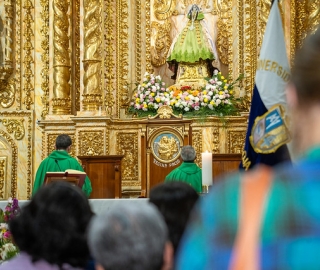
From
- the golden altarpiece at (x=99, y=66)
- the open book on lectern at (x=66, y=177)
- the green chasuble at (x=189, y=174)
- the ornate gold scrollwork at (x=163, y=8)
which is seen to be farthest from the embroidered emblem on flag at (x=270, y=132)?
the ornate gold scrollwork at (x=163, y=8)

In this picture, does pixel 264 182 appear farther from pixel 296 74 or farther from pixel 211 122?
pixel 211 122

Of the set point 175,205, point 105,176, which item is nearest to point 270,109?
point 175,205

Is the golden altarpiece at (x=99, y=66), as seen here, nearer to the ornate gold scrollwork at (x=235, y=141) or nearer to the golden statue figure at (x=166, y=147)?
the ornate gold scrollwork at (x=235, y=141)

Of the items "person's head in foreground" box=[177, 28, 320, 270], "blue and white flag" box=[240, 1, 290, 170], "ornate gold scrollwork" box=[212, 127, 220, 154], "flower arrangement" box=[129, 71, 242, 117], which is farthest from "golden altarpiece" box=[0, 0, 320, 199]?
"person's head in foreground" box=[177, 28, 320, 270]

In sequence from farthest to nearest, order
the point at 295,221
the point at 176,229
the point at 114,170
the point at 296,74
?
the point at 114,170 → the point at 176,229 → the point at 296,74 → the point at 295,221

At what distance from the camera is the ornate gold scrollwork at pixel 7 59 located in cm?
1382

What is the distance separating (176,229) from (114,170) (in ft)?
27.6

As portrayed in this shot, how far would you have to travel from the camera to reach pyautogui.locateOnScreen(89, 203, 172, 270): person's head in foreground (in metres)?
1.78

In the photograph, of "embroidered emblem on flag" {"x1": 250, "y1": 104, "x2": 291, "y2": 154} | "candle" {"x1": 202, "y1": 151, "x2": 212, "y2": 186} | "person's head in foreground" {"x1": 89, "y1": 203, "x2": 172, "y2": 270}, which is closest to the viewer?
"person's head in foreground" {"x1": 89, "y1": 203, "x2": 172, "y2": 270}

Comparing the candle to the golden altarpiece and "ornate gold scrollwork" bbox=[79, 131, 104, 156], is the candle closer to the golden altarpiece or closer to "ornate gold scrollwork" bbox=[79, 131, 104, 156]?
the golden altarpiece

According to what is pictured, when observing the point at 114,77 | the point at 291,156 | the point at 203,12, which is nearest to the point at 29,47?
the point at 114,77

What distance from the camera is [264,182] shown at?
1411 millimetres

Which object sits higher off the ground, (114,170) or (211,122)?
(211,122)

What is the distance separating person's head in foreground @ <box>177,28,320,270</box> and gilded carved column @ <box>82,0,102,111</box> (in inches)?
465
